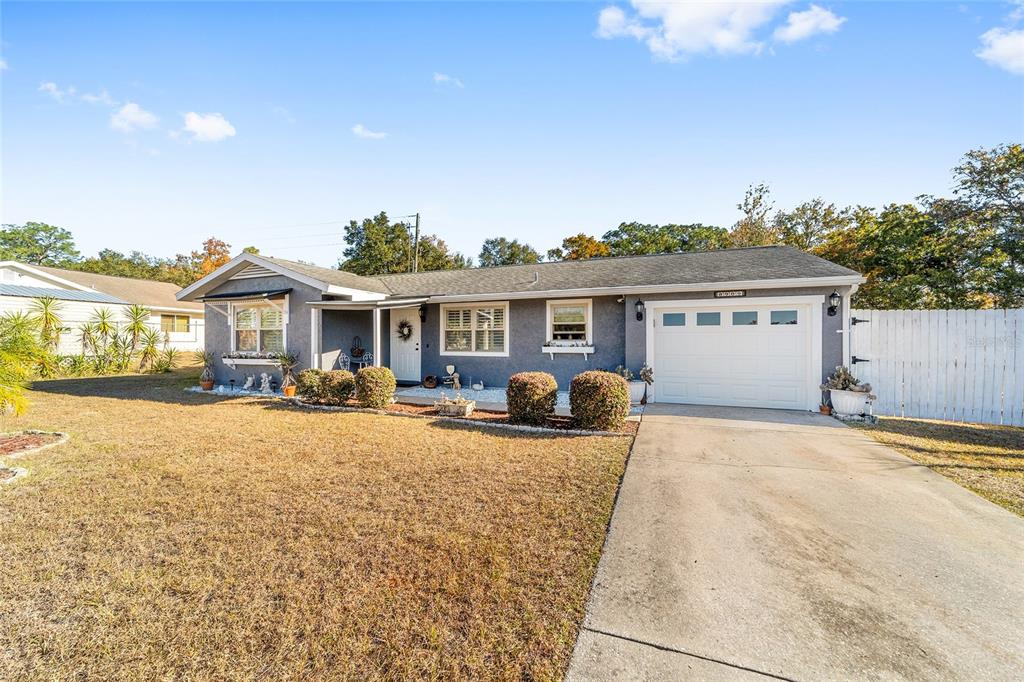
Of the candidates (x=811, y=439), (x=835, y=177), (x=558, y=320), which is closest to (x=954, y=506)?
(x=811, y=439)

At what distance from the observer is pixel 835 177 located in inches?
477

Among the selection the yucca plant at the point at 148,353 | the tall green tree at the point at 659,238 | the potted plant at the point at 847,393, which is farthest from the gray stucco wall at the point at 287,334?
the tall green tree at the point at 659,238

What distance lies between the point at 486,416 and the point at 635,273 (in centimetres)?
566

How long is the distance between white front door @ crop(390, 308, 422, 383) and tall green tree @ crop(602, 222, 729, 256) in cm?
2055

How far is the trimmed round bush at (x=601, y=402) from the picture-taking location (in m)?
6.97

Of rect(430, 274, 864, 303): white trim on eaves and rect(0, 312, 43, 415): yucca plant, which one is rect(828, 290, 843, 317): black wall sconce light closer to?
rect(430, 274, 864, 303): white trim on eaves

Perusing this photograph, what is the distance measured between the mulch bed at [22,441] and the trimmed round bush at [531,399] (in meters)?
7.25

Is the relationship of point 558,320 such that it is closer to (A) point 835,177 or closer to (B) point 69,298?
(A) point 835,177

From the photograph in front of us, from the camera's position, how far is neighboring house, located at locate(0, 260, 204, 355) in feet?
61.2

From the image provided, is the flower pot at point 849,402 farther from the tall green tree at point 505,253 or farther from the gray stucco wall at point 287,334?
the tall green tree at point 505,253

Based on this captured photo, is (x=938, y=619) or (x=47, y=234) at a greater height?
(x=47, y=234)

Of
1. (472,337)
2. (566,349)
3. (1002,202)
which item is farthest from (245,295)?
(1002,202)

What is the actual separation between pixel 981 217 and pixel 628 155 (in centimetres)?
1016

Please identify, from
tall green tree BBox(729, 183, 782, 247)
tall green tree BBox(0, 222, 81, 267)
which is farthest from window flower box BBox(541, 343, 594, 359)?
tall green tree BBox(0, 222, 81, 267)
